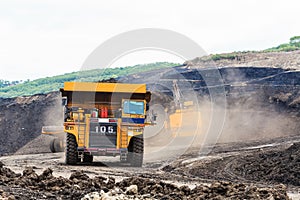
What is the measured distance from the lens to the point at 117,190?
42.7 ft

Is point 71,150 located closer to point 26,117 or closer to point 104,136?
point 104,136

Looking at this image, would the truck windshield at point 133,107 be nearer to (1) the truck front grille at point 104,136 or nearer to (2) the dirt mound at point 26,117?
(1) the truck front grille at point 104,136

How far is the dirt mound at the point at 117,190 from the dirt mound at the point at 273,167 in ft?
19.5

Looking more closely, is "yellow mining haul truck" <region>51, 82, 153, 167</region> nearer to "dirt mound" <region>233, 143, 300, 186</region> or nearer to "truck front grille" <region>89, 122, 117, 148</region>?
"truck front grille" <region>89, 122, 117, 148</region>

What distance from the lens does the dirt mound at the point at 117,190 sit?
1249 cm

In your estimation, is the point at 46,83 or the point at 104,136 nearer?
the point at 104,136

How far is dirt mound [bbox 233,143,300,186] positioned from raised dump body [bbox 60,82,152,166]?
12.3 ft

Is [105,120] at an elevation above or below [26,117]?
above

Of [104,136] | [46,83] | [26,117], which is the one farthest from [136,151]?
[46,83]

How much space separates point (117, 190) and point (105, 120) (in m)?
10.3

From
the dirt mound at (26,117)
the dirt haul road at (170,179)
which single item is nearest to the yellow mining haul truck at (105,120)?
the dirt haul road at (170,179)

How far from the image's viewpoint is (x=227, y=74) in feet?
212

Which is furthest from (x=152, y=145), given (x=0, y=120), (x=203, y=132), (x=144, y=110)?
(x=0, y=120)

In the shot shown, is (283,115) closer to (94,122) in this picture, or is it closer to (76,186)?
(94,122)
